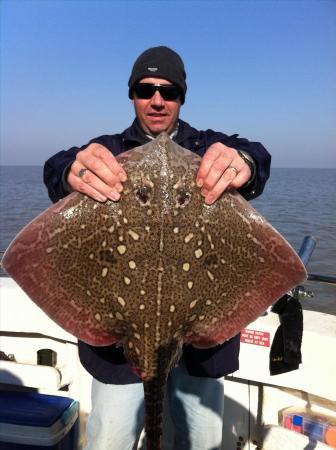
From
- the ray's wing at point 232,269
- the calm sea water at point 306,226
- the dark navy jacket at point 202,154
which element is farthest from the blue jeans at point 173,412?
the calm sea water at point 306,226

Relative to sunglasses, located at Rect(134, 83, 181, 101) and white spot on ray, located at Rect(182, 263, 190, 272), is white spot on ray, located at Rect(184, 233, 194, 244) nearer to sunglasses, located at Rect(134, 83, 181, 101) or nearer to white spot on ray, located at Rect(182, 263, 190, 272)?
white spot on ray, located at Rect(182, 263, 190, 272)

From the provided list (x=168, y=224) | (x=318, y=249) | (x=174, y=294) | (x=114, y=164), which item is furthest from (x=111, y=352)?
(x=318, y=249)

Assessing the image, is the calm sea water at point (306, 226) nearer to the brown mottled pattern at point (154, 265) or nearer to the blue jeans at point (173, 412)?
the blue jeans at point (173, 412)

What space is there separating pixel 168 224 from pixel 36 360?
12.2 feet

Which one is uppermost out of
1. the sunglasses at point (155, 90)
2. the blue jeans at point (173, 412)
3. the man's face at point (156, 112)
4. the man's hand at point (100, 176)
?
the sunglasses at point (155, 90)

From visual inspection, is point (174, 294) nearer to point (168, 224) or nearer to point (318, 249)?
point (168, 224)

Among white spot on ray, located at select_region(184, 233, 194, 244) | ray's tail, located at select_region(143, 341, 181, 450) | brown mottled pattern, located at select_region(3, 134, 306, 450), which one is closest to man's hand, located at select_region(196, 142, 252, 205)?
brown mottled pattern, located at select_region(3, 134, 306, 450)

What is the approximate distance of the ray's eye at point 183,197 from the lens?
75.5 inches

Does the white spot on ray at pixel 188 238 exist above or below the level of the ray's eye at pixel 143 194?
below

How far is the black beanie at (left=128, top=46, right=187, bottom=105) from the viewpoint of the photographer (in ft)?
9.39

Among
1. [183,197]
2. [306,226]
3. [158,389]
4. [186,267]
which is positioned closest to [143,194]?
[183,197]

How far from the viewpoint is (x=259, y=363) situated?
387 centimetres

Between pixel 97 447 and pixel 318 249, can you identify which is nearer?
pixel 97 447

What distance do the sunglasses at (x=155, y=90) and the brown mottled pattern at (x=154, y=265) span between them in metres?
0.96
